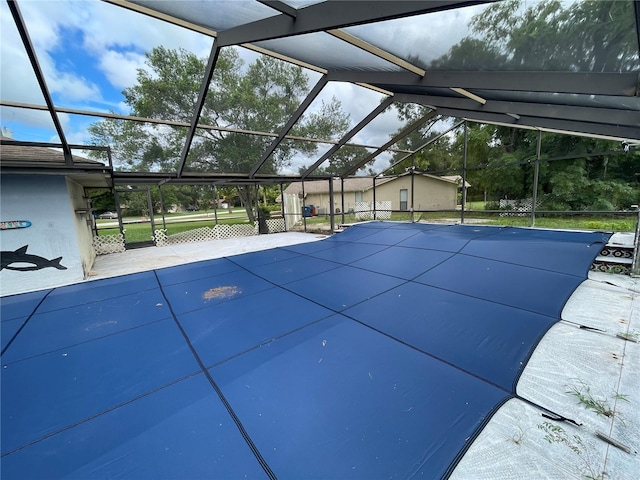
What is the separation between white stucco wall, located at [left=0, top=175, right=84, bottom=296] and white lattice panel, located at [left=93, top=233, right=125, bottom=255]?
4.22 metres

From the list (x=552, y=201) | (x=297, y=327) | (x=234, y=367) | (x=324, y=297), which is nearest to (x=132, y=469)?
(x=234, y=367)

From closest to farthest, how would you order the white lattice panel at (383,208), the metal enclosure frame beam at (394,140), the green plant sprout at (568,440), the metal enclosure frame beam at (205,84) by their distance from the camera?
the green plant sprout at (568,440) → the metal enclosure frame beam at (205,84) → the metal enclosure frame beam at (394,140) → the white lattice panel at (383,208)

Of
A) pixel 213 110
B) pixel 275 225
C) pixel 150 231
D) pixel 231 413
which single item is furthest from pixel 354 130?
pixel 150 231

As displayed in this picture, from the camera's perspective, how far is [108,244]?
9008 millimetres

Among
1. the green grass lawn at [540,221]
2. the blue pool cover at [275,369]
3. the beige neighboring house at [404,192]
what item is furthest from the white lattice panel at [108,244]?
the beige neighboring house at [404,192]

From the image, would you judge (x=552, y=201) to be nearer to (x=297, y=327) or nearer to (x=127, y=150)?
(x=297, y=327)

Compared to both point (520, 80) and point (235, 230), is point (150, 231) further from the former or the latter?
point (520, 80)

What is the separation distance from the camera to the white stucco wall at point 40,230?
185 inches

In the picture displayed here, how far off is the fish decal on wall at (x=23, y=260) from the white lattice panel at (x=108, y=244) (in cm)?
426

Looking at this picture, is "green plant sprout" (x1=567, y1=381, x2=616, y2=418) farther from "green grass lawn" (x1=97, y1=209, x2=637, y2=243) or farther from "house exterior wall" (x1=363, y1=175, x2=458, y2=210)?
"house exterior wall" (x1=363, y1=175, x2=458, y2=210)

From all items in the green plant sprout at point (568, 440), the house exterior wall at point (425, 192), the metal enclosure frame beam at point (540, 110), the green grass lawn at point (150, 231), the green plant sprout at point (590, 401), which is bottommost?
the green grass lawn at point (150, 231)

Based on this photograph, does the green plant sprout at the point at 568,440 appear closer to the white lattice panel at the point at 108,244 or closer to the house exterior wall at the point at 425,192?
the white lattice panel at the point at 108,244

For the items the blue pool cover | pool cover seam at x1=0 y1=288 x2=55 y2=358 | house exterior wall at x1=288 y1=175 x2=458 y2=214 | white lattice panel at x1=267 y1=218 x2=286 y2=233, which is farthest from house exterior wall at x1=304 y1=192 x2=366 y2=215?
pool cover seam at x1=0 y1=288 x2=55 y2=358

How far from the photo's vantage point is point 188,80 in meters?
5.38
